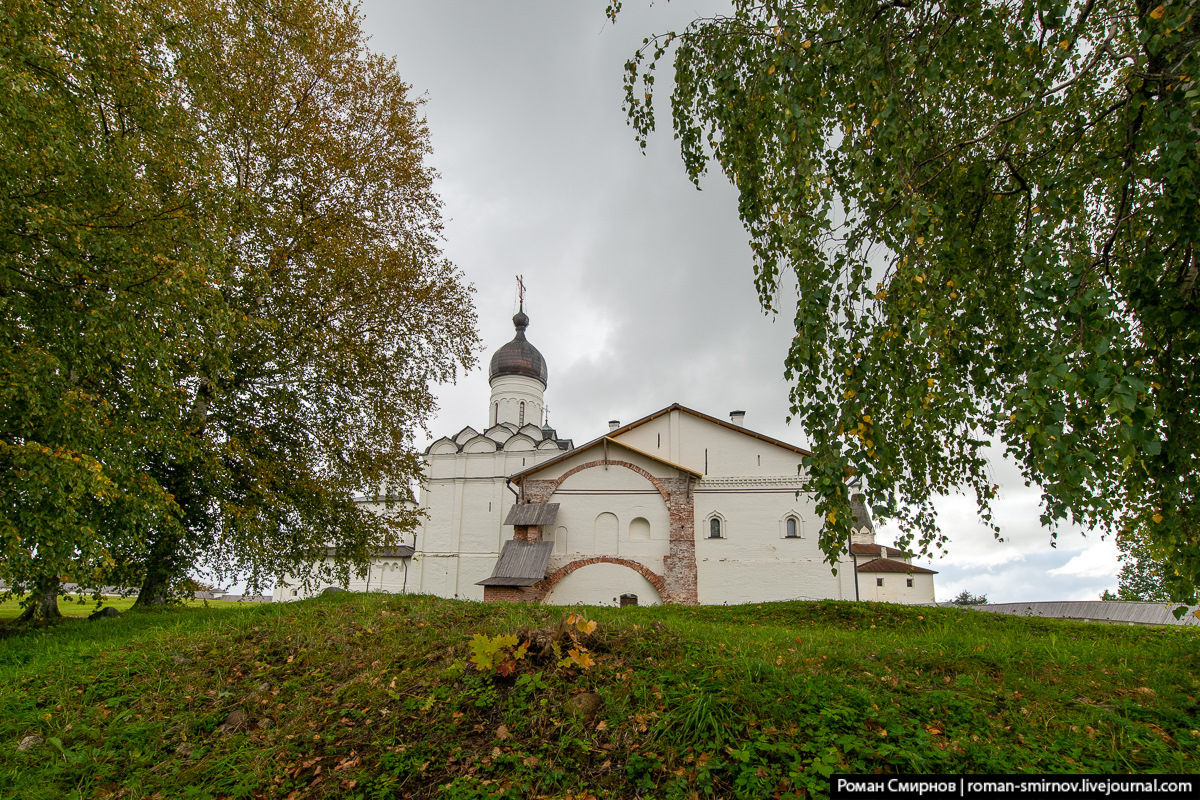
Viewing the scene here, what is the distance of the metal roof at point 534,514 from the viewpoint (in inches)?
795

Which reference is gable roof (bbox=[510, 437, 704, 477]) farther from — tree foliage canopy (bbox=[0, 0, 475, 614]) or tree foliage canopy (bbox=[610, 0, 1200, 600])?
tree foliage canopy (bbox=[610, 0, 1200, 600])

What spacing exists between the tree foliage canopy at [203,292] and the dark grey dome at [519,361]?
20.6 m

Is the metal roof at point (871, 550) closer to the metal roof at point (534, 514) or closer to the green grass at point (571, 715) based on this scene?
the metal roof at point (534, 514)

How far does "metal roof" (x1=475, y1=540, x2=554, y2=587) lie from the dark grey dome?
15.0m

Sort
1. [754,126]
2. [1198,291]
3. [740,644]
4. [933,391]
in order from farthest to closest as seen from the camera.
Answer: [740,644] → [754,126] → [933,391] → [1198,291]

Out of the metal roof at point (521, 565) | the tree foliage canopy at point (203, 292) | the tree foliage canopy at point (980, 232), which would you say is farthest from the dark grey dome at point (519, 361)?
the tree foliage canopy at point (980, 232)

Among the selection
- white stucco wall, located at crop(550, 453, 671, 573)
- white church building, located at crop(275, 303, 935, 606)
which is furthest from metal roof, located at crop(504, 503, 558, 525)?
white stucco wall, located at crop(550, 453, 671, 573)

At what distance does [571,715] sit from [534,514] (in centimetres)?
1662

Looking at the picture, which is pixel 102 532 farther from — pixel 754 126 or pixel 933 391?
pixel 933 391

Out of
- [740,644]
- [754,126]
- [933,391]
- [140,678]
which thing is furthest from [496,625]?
[754,126]

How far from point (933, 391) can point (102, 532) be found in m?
9.00

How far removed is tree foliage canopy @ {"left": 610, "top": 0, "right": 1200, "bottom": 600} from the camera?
2971 mm

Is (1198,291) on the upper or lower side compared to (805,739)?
upper

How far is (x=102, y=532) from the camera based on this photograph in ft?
24.6
